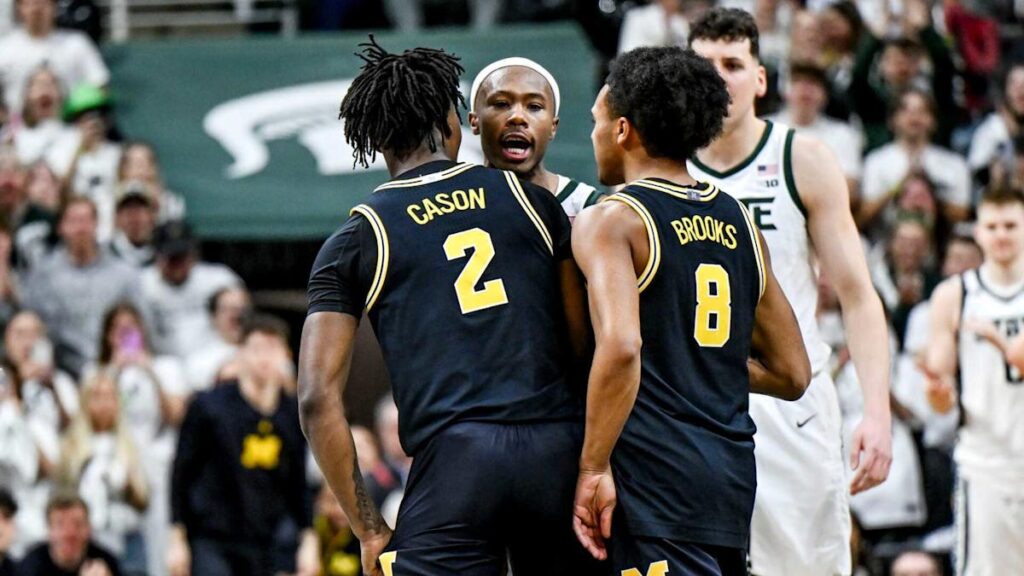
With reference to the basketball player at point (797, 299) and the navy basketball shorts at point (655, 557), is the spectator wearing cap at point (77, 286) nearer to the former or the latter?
the basketball player at point (797, 299)

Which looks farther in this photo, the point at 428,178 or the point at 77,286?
the point at 77,286

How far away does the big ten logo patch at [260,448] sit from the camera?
11.7 m

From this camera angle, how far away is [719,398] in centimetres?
575

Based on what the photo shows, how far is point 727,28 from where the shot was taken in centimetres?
715

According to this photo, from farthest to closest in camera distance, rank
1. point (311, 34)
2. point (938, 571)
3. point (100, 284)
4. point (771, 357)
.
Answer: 1. point (311, 34)
2. point (100, 284)
3. point (938, 571)
4. point (771, 357)

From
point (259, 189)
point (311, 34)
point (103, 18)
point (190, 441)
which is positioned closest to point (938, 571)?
point (190, 441)

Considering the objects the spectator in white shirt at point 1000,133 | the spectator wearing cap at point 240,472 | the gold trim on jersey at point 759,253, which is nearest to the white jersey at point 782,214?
the gold trim on jersey at point 759,253

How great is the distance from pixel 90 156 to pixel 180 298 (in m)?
1.73

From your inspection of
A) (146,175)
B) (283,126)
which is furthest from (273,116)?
(146,175)

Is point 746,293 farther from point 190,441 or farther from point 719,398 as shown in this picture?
point 190,441

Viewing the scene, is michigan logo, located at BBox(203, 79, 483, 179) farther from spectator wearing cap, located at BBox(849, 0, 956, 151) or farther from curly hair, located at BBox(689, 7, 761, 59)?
curly hair, located at BBox(689, 7, 761, 59)

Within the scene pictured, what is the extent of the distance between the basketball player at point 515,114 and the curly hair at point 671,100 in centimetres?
68

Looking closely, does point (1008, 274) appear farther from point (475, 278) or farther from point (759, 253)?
point (475, 278)

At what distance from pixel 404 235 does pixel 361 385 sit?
9531 mm
